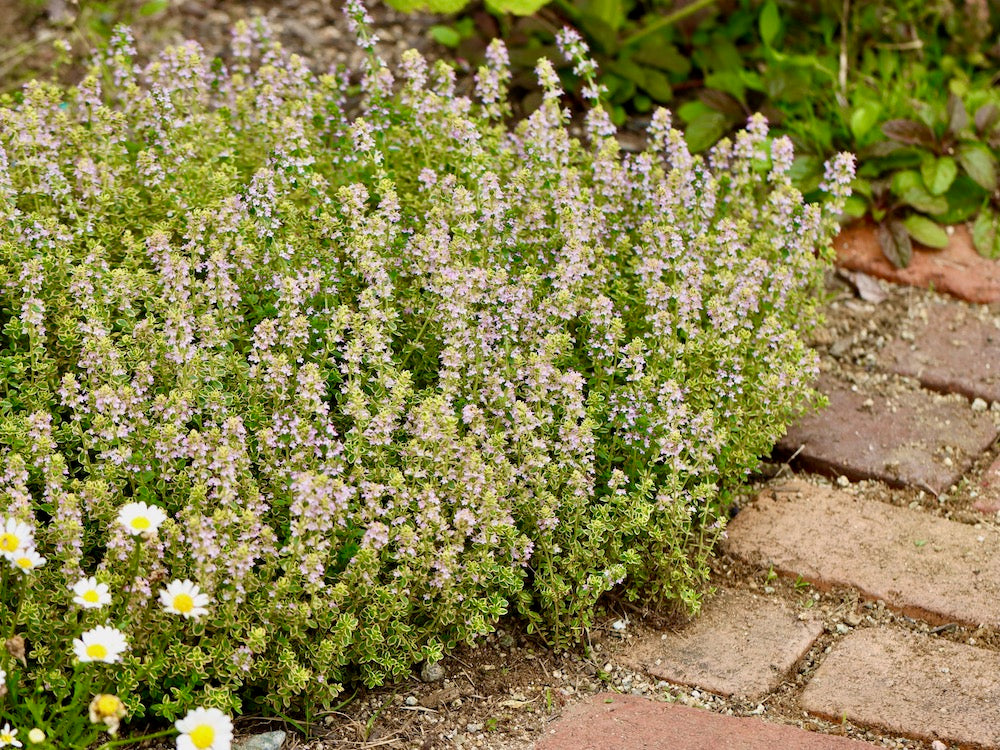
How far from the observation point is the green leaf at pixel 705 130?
456cm

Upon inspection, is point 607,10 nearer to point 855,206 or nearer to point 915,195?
point 855,206

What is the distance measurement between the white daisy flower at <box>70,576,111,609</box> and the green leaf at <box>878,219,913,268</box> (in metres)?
2.78

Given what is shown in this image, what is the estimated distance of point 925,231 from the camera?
439 cm

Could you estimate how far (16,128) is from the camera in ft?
10.7

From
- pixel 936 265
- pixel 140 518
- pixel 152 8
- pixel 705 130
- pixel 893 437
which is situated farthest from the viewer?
pixel 152 8

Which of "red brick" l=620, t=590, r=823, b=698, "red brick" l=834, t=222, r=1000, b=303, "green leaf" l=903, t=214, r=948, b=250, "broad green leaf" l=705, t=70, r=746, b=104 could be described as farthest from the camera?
"broad green leaf" l=705, t=70, r=746, b=104

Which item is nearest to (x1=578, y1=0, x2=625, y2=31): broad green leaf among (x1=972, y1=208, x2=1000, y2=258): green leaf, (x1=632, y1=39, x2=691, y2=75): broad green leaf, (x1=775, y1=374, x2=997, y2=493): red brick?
(x1=632, y1=39, x2=691, y2=75): broad green leaf

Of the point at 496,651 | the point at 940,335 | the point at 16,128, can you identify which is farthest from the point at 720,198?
the point at 16,128

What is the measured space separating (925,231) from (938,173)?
0.60 ft

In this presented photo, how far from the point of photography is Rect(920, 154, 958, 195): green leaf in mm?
4359

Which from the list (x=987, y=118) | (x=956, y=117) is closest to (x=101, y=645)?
(x=956, y=117)

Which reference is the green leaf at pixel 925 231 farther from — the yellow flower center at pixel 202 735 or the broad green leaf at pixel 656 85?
the yellow flower center at pixel 202 735

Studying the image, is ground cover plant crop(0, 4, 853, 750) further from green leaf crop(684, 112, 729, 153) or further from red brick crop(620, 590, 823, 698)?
green leaf crop(684, 112, 729, 153)

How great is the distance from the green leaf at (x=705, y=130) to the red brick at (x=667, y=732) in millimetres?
2346
